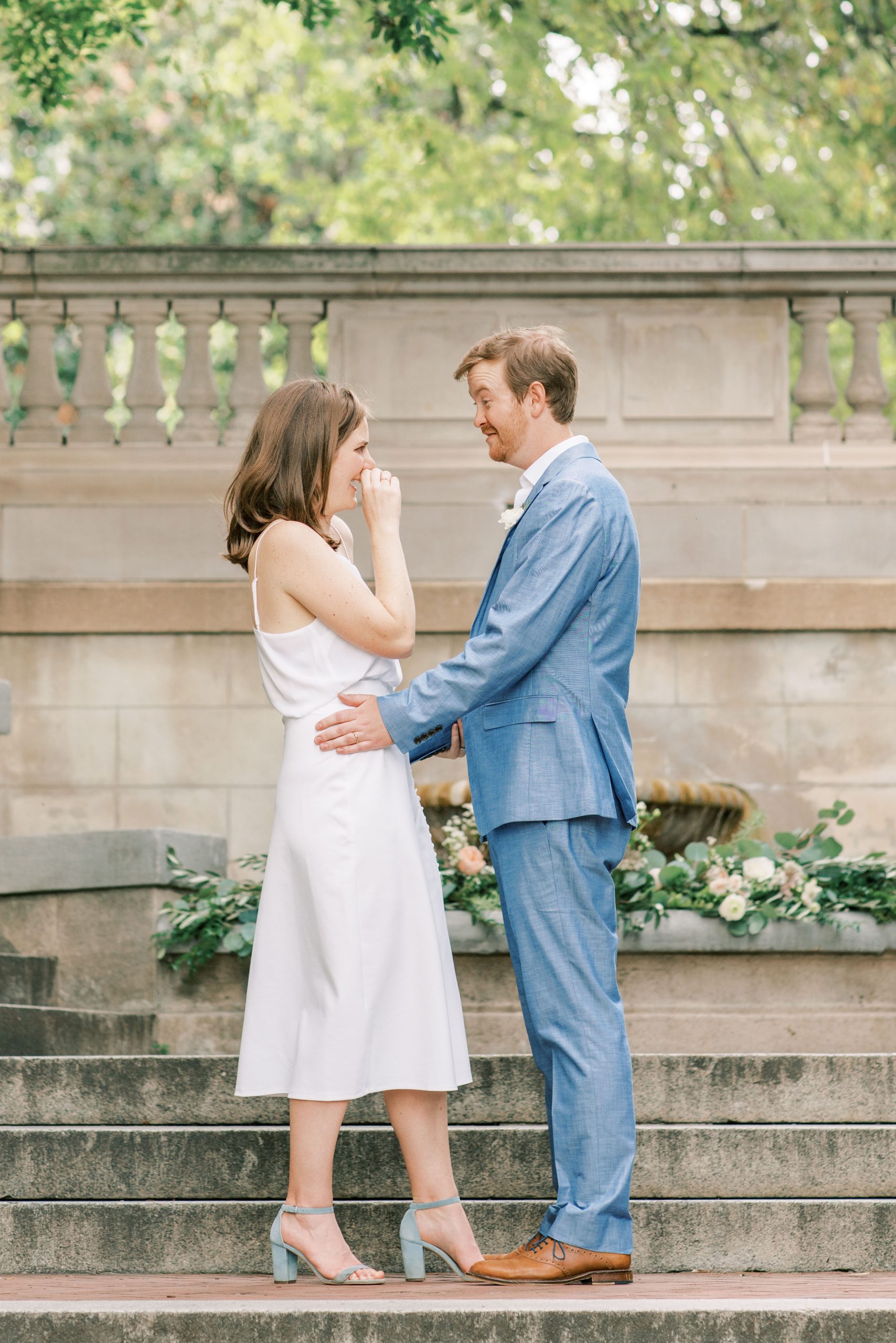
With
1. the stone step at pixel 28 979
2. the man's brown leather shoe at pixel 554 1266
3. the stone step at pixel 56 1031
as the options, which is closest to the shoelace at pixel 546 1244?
the man's brown leather shoe at pixel 554 1266

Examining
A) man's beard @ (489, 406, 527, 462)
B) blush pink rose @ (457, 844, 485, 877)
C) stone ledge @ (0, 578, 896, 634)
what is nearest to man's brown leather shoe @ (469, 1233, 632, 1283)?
man's beard @ (489, 406, 527, 462)

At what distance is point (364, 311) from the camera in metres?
8.22

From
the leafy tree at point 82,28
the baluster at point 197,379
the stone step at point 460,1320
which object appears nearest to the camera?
the stone step at point 460,1320

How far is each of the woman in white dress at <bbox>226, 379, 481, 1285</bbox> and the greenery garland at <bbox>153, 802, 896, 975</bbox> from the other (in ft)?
6.08

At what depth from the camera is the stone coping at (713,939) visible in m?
5.71

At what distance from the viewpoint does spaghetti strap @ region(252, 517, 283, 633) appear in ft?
12.4

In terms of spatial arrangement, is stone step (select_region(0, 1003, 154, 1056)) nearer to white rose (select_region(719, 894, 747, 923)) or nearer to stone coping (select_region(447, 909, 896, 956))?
stone coping (select_region(447, 909, 896, 956))

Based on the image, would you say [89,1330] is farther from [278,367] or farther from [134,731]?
[278,367]

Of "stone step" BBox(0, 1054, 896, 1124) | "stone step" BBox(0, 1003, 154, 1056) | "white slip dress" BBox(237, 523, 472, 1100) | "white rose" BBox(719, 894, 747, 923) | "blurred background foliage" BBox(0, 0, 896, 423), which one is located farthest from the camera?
"blurred background foliage" BBox(0, 0, 896, 423)

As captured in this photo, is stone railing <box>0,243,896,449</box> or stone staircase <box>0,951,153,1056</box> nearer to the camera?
stone staircase <box>0,951,153,1056</box>

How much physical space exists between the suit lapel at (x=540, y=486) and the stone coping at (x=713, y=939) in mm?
2075

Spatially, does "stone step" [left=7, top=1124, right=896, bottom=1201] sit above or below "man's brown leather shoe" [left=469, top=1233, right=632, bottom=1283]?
above

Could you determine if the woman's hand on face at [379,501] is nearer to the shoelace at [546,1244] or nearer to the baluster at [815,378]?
Answer: the shoelace at [546,1244]

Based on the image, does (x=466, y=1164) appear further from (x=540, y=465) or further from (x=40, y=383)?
(x=40, y=383)
